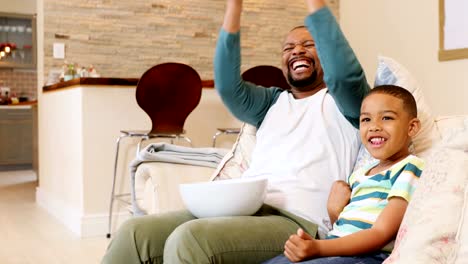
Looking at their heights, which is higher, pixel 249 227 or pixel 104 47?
pixel 104 47

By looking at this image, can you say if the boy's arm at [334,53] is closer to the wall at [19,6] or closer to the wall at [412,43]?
the wall at [412,43]

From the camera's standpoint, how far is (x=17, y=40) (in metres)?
8.28

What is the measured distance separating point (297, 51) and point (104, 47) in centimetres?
319

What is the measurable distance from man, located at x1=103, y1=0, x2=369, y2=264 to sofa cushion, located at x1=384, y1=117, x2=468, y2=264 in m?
0.47

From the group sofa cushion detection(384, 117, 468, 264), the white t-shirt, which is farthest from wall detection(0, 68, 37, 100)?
sofa cushion detection(384, 117, 468, 264)

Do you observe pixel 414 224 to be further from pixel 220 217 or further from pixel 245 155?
pixel 245 155

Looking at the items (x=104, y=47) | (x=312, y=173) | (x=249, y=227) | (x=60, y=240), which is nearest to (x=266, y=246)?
(x=249, y=227)

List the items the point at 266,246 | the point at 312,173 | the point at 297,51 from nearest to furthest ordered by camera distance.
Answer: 1. the point at 266,246
2. the point at 312,173
3. the point at 297,51

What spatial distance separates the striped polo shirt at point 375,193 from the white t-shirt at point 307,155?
0.67ft

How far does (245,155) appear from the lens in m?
2.07

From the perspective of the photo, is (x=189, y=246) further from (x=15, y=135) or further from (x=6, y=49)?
(x=6, y=49)

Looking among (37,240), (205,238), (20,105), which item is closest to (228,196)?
(205,238)

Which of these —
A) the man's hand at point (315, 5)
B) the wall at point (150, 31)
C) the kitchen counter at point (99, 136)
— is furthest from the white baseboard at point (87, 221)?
the man's hand at point (315, 5)

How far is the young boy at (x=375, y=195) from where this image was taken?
126 centimetres
